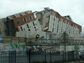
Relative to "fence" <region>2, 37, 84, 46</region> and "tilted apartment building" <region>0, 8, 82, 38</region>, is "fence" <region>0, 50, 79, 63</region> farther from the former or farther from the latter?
"tilted apartment building" <region>0, 8, 82, 38</region>

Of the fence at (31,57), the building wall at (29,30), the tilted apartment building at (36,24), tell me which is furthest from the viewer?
the tilted apartment building at (36,24)

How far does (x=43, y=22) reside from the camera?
201 ft

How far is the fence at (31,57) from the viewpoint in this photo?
13273 millimetres

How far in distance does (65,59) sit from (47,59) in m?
2.64

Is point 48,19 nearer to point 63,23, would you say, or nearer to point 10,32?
point 63,23

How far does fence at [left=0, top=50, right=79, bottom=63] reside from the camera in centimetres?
1327

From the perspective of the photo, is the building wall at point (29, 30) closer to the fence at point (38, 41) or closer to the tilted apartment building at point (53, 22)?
the tilted apartment building at point (53, 22)

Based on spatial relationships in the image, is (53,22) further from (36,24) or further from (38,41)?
(38,41)

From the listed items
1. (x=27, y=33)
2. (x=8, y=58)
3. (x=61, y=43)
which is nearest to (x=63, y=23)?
(x=27, y=33)

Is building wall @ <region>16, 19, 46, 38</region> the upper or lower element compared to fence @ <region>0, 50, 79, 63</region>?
upper

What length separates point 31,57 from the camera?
14.8 meters

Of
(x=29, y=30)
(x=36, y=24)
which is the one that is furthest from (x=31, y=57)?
(x=36, y=24)

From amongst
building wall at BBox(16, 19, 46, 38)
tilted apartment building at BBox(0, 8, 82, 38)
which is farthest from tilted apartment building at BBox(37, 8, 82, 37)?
building wall at BBox(16, 19, 46, 38)

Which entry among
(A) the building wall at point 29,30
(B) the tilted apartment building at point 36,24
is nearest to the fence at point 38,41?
(A) the building wall at point 29,30
